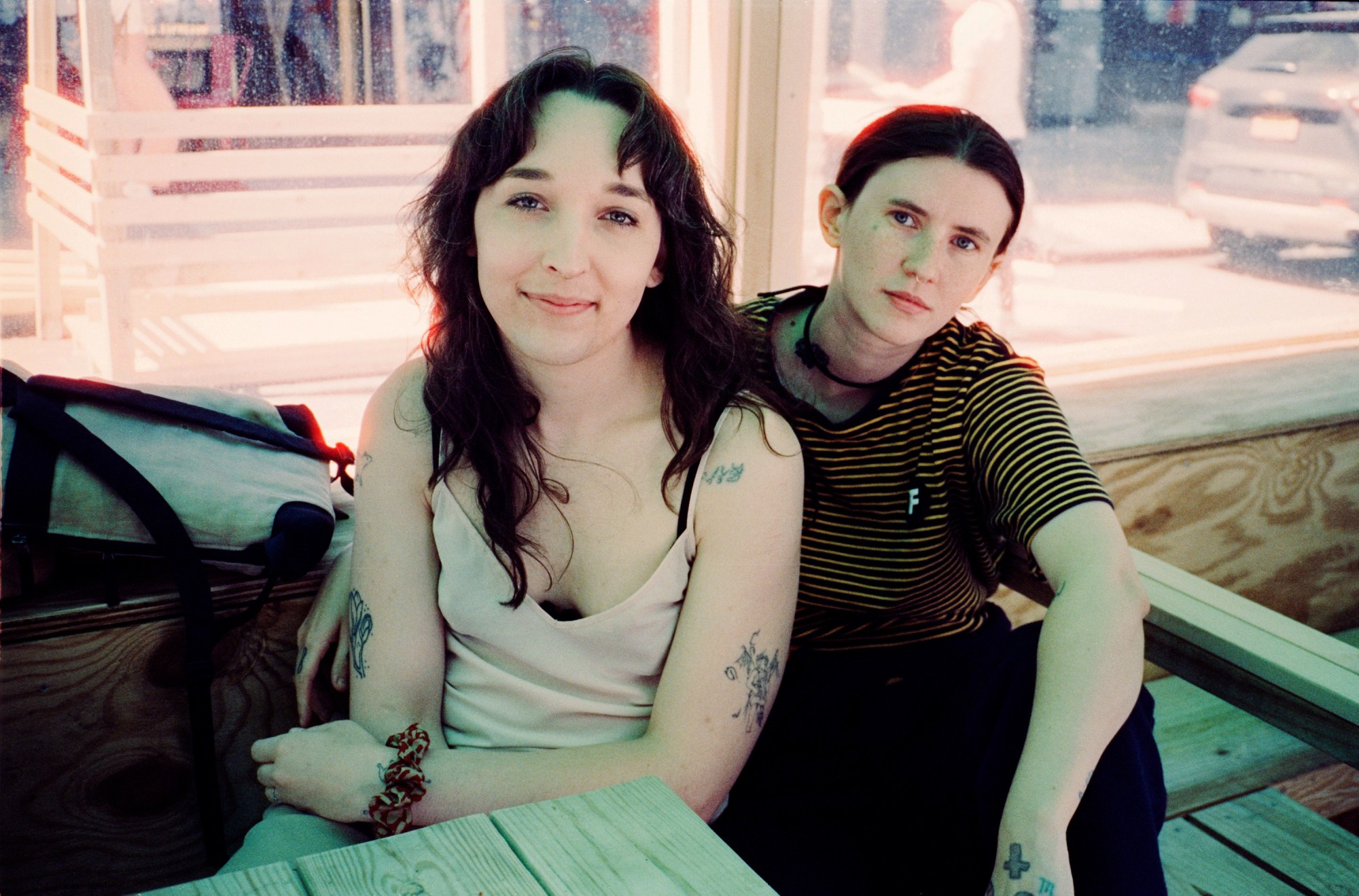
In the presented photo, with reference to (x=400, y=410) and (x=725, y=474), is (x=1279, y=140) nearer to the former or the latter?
(x=725, y=474)

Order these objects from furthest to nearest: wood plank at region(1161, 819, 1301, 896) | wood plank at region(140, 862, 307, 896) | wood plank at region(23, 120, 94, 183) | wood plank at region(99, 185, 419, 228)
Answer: wood plank at region(99, 185, 419, 228), wood plank at region(23, 120, 94, 183), wood plank at region(1161, 819, 1301, 896), wood plank at region(140, 862, 307, 896)

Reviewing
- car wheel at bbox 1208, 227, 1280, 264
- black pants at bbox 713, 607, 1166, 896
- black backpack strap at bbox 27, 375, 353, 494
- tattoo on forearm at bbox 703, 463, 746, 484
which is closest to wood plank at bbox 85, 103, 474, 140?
black backpack strap at bbox 27, 375, 353, 494

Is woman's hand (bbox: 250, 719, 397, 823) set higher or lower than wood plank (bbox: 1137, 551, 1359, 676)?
lower

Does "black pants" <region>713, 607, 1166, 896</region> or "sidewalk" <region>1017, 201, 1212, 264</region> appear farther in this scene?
"sidewalk" <region>1017, 201, 1212, 264</region>

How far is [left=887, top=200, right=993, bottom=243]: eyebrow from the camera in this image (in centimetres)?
164

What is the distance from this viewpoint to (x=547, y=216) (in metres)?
1.41

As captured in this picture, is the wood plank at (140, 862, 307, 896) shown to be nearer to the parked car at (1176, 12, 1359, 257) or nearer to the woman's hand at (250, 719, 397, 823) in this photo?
the woman's hand at (250, 719, 397, 823)

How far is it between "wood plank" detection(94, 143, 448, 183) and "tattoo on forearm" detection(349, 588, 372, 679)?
95cm

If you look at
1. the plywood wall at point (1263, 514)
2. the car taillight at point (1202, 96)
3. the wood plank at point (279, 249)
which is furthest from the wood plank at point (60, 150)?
the car taillight at point (1202, 96)

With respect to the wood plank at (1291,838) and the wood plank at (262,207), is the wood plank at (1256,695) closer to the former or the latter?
the wood plank at (1291,838)

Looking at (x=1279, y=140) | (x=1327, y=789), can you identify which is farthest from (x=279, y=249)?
(x=1279, y=140)

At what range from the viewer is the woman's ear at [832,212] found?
178 cm

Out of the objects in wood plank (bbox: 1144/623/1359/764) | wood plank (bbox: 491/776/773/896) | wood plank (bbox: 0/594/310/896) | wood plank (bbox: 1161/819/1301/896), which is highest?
wood plank (bbox: 491/776/773/896)

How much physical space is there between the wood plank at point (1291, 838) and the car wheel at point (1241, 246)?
1.75 meters
